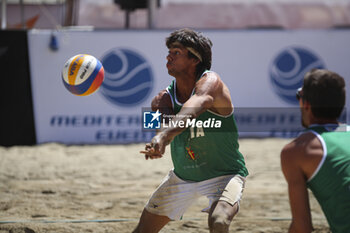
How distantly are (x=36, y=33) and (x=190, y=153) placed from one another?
6.78 metres

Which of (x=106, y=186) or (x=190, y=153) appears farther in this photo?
(x=106, y=186)

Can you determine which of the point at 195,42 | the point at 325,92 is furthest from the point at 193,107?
the point at 325,92

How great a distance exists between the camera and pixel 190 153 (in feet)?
11.1

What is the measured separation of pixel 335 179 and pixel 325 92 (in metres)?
0.43

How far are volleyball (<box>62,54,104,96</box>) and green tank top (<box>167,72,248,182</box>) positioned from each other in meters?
1.11

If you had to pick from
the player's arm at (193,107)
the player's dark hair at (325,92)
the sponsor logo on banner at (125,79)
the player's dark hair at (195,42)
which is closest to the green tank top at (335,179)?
the player's dark hair at (325,92)

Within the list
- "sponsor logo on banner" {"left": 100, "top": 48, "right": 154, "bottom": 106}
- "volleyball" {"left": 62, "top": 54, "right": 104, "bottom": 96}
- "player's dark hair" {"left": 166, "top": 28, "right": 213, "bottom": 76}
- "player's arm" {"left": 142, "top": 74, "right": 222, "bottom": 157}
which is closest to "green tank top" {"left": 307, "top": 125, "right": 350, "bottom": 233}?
"player's arm" {"left": 142, "top": 74, "right": 222, "bottom": 157}

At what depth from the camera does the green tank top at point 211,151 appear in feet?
10.8

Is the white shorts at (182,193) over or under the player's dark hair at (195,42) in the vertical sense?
under

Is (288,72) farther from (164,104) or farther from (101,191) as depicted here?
(164,104)

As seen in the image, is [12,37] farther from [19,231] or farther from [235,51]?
[19,231]

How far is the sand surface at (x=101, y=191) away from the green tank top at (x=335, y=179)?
2.27m

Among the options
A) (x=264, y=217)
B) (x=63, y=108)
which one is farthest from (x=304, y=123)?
(x=63, y=108)

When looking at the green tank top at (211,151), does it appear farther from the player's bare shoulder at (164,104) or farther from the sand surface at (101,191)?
the sand surface at (101,191)
